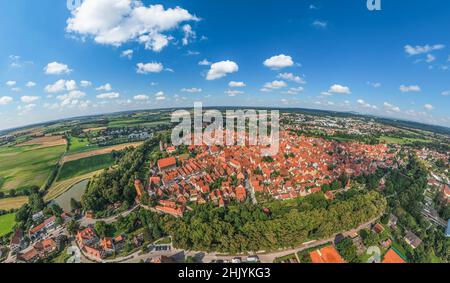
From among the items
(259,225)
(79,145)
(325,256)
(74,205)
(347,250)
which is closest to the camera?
(325,256)

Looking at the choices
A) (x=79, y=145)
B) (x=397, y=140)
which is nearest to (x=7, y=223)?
(x=79, y=145)

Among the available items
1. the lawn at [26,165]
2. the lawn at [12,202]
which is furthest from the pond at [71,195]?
the lawn at [26,165]

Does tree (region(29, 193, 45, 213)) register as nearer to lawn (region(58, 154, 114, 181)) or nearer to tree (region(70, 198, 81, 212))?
tree (region(70, 198, 81, 212))

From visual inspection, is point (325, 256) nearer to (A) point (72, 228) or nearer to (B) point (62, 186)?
(A) point (72, 228)

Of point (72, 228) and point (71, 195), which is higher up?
point (71, 195)

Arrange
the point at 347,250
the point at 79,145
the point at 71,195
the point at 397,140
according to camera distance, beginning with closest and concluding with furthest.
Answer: the point at 347,250
the point at 71,195
the point at 79,145
the point at 397,140

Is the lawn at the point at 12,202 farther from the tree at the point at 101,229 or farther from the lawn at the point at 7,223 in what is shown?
the tree at the point at 101,229
